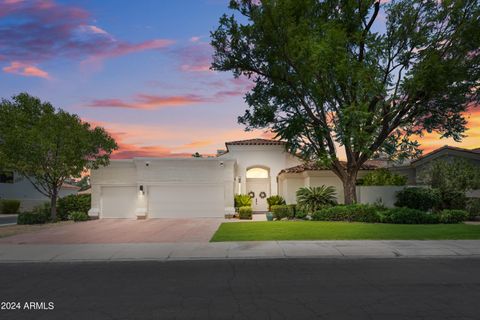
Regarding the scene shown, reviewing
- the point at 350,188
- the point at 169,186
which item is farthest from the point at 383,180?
the point at 169,186

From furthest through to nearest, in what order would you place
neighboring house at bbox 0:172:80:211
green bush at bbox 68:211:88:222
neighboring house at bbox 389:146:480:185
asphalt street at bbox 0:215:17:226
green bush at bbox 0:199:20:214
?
neighboring house at bbox 0:172:80:211 → green bush at bbox 0:199:20:214 → neighboring house at bbox 389:146:480:185 → asphalt street at bbox 0:215:17:226 → green bush at bbox 68:211:88:222

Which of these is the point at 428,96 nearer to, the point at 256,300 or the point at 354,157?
the point at 354,157

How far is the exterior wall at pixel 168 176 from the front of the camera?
2875 centimetres

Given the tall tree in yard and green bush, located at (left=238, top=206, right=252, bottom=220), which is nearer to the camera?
the tall tree in yard

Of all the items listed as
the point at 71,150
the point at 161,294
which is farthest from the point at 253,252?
the point at 71,150

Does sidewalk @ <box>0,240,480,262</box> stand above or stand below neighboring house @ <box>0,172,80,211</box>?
below

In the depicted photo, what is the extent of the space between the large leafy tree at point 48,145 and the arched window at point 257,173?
12.7 meters

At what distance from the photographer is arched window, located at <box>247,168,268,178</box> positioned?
1382 inches

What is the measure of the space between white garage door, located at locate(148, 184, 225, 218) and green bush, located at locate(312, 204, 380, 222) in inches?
311

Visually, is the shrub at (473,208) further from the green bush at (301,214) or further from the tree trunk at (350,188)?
the green bush at (301,214)

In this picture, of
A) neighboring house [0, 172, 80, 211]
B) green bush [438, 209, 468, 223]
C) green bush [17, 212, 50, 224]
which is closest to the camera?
green bush [438, 209, 468, 223]

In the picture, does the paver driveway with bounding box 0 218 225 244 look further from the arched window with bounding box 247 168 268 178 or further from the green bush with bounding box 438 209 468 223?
the arched window with bounding box 247 168 268 178

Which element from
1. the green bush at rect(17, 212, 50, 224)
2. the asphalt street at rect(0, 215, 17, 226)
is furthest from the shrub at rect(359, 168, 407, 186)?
the asphalt street at rect(0, 215, 17, 226)

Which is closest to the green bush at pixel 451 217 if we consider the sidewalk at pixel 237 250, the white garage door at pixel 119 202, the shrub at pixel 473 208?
the shrub at pixel 473 208
